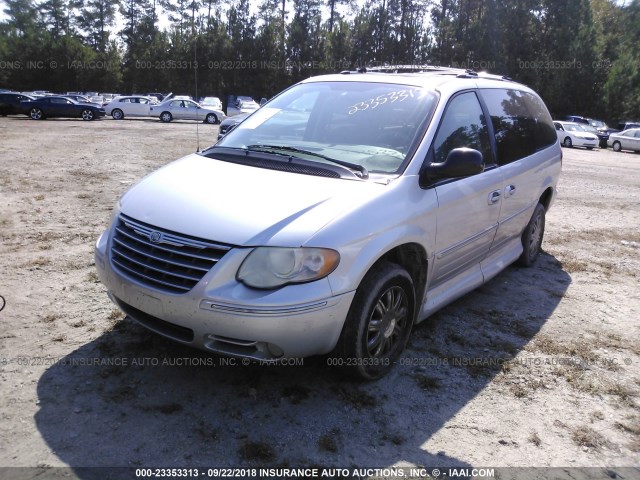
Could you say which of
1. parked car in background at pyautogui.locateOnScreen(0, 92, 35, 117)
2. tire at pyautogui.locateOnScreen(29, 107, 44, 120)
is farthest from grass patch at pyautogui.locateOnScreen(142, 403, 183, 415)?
parked car in background at pyautogui.locateOnScreen(0, 92, 35, 117)

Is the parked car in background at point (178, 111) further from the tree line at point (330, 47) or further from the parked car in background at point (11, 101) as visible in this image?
the tree line at point (330, 47)

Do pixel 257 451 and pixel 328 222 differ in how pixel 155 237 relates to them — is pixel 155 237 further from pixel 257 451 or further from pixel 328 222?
pixel 257 451

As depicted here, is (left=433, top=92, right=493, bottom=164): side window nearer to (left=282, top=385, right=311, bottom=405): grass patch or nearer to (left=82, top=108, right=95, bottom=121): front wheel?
(left=282, top=385, right=311, bottom=405): grass patch

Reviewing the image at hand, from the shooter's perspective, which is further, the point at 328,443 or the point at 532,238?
the point at 532,238

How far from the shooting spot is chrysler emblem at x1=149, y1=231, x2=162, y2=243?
3.03 meters

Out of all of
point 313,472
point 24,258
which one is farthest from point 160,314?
point 24,258

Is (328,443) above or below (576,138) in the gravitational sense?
below

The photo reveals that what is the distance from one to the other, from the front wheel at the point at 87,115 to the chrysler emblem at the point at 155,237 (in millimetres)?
30332

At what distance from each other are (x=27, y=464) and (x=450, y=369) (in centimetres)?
256

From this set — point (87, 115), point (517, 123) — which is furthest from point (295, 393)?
point (87, 115)

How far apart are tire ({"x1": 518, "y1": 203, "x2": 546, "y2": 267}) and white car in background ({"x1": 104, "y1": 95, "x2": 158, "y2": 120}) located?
32.1 metres

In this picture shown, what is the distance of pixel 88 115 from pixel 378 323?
30938 millimetres

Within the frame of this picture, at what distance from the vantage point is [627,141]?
96.2 feet

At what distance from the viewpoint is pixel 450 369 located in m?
3.73
